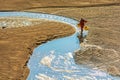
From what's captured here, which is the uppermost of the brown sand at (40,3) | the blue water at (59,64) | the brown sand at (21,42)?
the brown sand at (40,3)

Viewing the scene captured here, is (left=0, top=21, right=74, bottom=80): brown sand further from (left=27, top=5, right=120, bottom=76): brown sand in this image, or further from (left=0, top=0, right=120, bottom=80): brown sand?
(left=27, top=5, right=120, bottom=76): brown sand

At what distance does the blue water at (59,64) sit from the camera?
44.1ft

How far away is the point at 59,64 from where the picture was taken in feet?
48.0

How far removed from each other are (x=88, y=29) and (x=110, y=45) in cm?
259

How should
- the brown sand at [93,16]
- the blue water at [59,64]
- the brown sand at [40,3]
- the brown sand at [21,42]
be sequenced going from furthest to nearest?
the brown sand at [40,3] → the brown sand at [93,16] → the brown sand at [21,42] → the blue water at [59,64]

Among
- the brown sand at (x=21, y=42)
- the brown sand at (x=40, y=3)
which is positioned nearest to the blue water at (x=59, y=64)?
the brown sand at (x=21, y=42)

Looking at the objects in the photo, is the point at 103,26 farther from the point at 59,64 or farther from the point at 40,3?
the point at 40,3

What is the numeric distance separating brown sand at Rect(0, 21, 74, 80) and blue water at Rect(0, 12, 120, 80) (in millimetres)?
326

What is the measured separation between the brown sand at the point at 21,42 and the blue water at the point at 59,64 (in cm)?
33

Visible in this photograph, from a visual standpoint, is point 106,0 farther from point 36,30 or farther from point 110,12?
point 36,30

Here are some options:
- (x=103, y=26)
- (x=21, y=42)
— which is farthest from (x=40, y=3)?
(x=21, y=42)

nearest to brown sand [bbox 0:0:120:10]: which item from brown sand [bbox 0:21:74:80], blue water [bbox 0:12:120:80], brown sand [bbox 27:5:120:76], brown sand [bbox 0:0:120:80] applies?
brown sand [bbox 0:0:120:80]

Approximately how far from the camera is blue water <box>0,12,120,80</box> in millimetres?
13430

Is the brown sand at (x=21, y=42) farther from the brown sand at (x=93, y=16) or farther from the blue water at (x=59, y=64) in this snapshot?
the blue water at (x=59, y=64)
